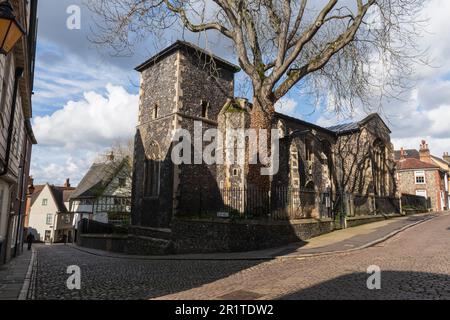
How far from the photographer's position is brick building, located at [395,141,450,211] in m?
43.4

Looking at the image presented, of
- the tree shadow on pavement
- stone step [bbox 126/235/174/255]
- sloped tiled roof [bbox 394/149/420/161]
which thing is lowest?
stone step [bbox 126/235/174/255]

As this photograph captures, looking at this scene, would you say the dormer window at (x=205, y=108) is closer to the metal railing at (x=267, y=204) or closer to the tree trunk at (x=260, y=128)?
the metal railing at (x=267, y=204)

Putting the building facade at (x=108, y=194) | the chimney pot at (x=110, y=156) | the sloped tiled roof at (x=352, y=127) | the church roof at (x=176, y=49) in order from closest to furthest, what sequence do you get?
the church roof at (x=176, y=49)
the sloped tiled roof at (x=352, y=127)
the building facade at (x=108, y=194)
the chimney pot at (x=110, y=156)

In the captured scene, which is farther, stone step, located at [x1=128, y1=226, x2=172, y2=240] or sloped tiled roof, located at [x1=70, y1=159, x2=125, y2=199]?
sloped tiled roof, located at [x1=70, y1=159, x2=125, y2=199]

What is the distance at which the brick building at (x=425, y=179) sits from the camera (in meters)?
43.4

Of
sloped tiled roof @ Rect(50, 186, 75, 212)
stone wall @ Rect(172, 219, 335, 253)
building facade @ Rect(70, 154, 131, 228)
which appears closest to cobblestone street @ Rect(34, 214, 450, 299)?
stone wall @ Rect(172, 219, 335, 253)

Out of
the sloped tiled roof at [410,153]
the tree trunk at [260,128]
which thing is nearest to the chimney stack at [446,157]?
the sloped tiled roof at [410,153]

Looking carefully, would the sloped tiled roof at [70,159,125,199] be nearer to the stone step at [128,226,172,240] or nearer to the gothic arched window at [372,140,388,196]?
the stone step at [128,226,172,240]

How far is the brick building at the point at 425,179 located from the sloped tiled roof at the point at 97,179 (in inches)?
1411

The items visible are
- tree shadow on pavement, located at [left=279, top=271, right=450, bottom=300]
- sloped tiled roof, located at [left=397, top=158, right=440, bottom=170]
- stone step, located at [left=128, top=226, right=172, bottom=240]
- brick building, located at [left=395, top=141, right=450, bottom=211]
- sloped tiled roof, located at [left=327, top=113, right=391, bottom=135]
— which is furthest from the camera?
sloped tiled roof, located at [left=397, top=158, right=440, bottom=170]

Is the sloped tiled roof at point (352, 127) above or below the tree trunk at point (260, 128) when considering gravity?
above

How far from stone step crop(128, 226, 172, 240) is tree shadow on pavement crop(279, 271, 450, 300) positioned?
33.8 feet

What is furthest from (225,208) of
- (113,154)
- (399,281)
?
(113,154)
